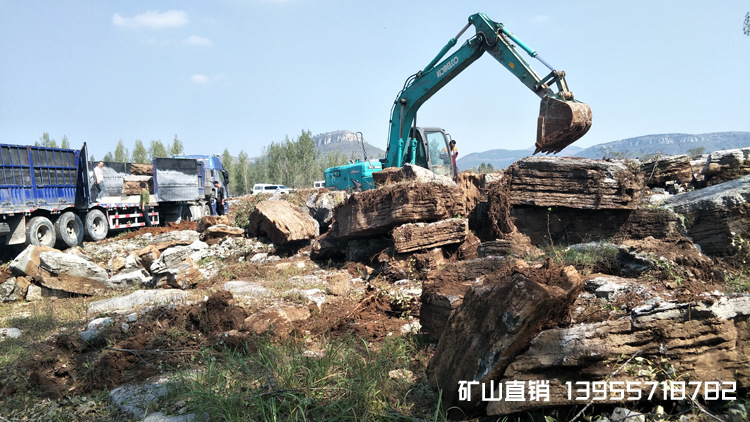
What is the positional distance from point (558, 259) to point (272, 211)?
722 cm

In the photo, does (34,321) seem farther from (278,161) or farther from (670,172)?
(278,161)

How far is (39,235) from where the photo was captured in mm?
12281

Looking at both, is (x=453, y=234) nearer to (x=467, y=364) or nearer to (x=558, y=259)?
(x=558, y=259)

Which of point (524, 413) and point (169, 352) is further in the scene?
point (169, 352)

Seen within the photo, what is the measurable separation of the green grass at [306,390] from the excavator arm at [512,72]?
18.7ft

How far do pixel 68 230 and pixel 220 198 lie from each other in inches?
308

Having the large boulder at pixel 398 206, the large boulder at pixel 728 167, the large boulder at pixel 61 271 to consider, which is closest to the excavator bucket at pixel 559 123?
the large boulder at pixel 398 206

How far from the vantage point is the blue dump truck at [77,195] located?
11.7 meters

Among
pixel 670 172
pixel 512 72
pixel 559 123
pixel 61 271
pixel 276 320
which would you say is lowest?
pixel 276 320

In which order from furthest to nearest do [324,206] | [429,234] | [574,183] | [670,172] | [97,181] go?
[97,181] < [324,206] < [670,172] < [429,234] < [574,183]

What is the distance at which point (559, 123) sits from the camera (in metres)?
8.34

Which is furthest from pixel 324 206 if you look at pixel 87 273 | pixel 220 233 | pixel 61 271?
pixel 61 271

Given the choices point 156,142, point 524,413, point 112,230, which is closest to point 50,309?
point 524,413

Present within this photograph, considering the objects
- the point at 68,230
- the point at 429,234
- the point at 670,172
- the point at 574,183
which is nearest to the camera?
the point at 574,183
